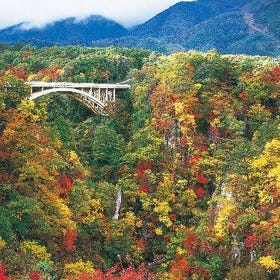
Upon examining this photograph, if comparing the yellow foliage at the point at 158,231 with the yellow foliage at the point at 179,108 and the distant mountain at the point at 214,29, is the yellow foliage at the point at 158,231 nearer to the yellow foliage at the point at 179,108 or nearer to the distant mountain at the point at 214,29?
the yellow foliage at the point at 179,108

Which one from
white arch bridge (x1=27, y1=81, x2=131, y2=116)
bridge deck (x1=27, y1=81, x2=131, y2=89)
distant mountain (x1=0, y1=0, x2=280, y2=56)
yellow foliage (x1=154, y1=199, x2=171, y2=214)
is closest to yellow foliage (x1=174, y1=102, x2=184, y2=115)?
yellow foliage (x1=154, y1=199, x2=171, y2=214)

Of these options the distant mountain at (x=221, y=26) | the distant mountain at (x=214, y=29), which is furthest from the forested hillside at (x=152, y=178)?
the distant mountain at (x=214, y=29)

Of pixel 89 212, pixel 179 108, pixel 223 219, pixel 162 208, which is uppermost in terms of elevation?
pixel 179 108

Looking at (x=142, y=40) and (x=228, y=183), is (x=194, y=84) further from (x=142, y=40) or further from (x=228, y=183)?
(x=142, y=40)

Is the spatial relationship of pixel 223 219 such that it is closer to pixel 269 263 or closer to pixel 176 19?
pixel 269 263

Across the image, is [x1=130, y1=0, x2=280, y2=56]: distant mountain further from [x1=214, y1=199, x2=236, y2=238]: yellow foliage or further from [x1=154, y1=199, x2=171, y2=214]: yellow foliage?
[x1=214, y1=199, x2=236, y2=238]: yellow foliage

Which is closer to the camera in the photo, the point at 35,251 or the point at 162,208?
the point at 35,251

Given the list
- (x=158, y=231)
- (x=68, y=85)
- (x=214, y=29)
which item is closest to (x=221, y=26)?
(x=214, y=29)
